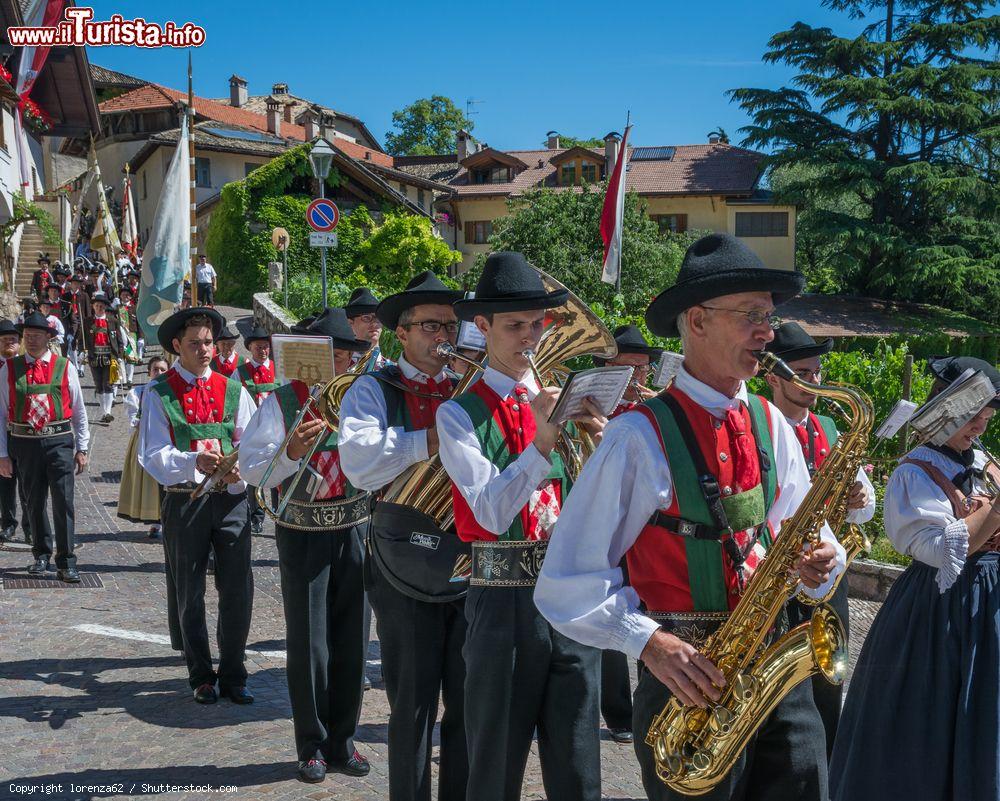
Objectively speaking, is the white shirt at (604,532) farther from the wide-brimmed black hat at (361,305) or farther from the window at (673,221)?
the window at (673,221)

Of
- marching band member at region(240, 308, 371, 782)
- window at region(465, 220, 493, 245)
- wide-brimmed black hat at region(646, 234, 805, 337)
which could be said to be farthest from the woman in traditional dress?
window at region(465, 220, 493, 245)

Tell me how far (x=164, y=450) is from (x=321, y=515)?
159 cm

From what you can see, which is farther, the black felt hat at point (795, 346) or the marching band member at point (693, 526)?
the black felt hat at point (795, 346)

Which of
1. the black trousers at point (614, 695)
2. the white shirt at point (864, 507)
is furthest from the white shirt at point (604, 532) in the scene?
the black trousers at point (614, 695)

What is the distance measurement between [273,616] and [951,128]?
1549 inches

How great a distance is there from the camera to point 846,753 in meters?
4.43

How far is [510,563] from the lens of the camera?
3.87 m

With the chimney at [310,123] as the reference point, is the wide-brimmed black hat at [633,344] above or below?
below

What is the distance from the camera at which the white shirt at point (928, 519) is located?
4184 mm

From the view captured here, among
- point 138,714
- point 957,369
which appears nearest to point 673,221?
point 138,714

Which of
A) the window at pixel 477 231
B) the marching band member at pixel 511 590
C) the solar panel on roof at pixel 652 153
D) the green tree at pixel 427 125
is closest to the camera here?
the marching band member at pixel 511 590

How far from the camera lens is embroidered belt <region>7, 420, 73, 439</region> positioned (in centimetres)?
978

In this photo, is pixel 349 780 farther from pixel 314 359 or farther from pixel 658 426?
pixel 658 426

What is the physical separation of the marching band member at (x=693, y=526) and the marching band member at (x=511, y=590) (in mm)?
630
